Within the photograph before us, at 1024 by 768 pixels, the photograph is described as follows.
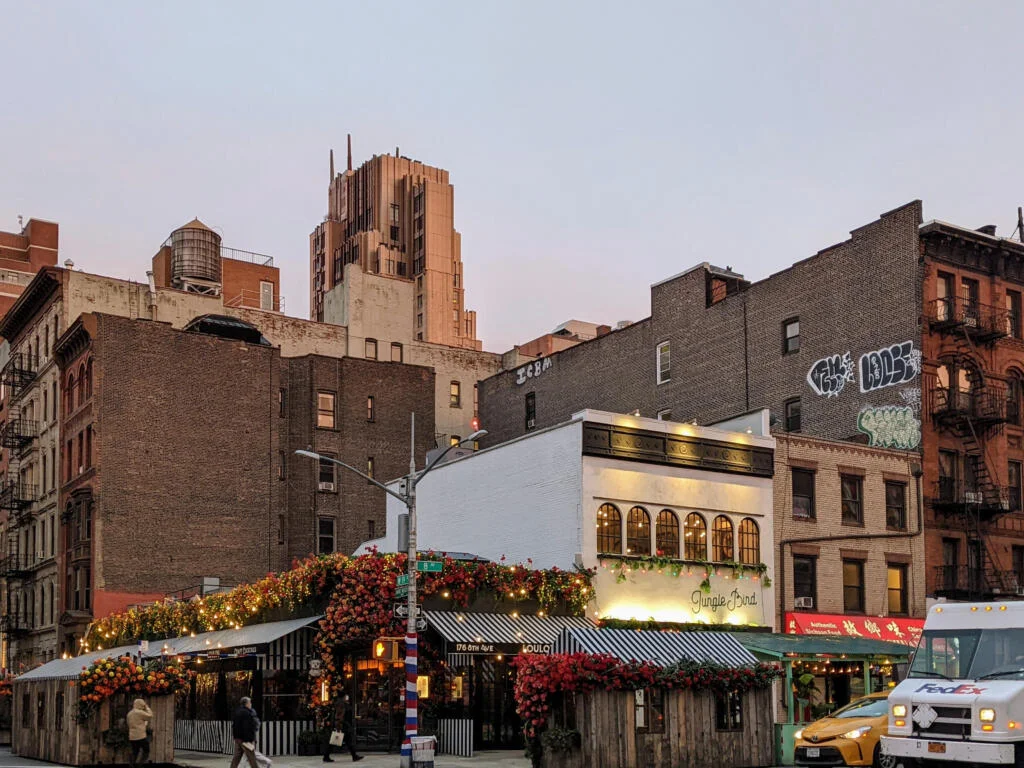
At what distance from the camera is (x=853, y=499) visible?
43.1 m

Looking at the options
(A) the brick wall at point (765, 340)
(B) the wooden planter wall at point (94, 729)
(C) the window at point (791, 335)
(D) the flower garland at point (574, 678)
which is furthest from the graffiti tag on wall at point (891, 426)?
(B) the wooden planter wall at point (94, 729)

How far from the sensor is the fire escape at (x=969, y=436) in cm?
4478

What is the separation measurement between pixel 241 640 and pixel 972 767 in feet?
72.7

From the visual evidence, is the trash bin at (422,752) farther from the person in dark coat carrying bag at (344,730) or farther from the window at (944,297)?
the window at (944,297)

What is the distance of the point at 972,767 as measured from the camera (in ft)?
68.2

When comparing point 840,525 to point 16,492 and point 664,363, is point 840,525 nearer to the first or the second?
point 664,363

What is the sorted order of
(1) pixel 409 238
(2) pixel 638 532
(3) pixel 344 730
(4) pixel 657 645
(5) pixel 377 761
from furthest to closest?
(1) pixel 409 238 → (2) pixel 638 532 → (4) pixel 657 645 → (3) pixel 344 730 → (5) pixel 377 761

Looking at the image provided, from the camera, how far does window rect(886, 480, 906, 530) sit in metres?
44.0

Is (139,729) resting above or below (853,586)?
below

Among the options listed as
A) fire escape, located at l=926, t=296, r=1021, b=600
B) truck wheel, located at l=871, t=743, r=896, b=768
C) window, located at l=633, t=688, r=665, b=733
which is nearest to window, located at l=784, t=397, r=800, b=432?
fire escape, located at l=926, t=296, r=1021, b=600

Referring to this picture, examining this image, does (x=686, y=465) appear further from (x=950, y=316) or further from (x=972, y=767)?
(x=972, y=767)

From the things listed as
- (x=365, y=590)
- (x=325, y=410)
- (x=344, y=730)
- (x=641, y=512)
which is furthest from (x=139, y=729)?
(x=325, y=410)

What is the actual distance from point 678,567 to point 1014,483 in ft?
52.5

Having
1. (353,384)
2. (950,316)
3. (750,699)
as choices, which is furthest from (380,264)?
(750,699)
